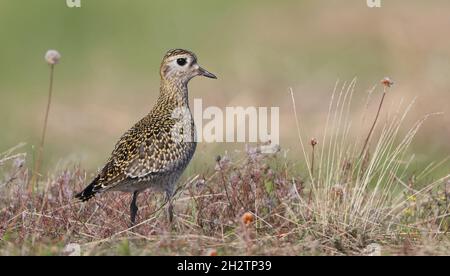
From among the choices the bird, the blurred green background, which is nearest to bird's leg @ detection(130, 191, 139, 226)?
the bird

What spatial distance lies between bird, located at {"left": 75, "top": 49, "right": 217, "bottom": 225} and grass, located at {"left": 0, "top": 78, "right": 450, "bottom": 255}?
0.94ft

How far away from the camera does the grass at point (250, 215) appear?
928 centimetres

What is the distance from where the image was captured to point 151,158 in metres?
10.2

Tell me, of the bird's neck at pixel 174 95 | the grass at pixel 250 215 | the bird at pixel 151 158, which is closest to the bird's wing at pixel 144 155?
the bird at pixel 151 158

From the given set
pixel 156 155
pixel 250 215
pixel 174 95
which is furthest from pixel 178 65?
pixel 250 215

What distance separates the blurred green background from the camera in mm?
18703

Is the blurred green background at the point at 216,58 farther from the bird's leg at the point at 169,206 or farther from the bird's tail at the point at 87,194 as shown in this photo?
the bird's tail at the point at 87,194

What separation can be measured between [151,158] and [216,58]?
12.5 metres

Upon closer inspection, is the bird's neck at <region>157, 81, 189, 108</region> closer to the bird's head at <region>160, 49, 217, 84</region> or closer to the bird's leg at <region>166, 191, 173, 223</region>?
the bird's head at <region>160, 49, 217, 84</region>

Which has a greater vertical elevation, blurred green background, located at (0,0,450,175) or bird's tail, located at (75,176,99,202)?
blurred green background, located at (0,0,450,175)

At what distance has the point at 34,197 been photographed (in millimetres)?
10781

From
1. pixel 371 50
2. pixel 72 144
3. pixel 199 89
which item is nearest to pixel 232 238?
pixel 72 144

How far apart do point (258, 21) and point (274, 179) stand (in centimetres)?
1420
